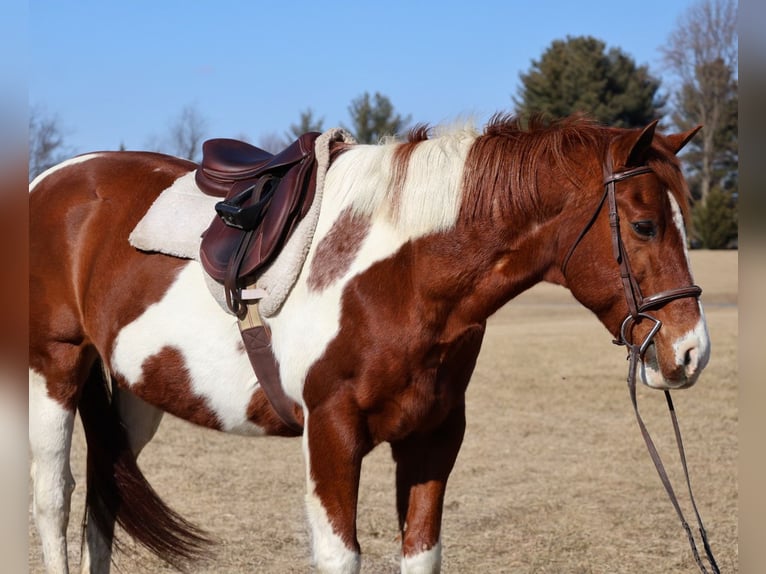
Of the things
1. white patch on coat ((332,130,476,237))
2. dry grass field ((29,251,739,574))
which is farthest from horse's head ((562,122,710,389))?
dry grass field ((29,251,739,574))

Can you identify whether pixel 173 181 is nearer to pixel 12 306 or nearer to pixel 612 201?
pixel 612 201

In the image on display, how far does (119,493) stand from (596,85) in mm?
31182

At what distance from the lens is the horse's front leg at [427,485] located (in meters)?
2.87

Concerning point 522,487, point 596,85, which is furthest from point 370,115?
point 522,487

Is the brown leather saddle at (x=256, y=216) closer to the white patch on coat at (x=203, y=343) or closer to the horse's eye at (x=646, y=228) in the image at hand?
the white patch on coat at (x=203, y=343)

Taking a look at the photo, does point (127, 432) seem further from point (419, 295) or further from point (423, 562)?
point (419, 295)

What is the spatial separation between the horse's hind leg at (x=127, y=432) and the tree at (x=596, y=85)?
29875 millimetres

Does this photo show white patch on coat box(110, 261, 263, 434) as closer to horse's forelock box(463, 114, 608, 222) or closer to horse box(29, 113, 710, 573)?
horse box(29, 113, 710, 573)

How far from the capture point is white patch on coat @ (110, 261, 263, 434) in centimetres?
300

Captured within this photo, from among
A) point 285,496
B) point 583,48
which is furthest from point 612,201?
point 583,48

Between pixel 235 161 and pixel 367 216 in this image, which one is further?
pixel 235 161

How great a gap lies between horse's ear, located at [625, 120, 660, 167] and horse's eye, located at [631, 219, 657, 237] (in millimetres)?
179

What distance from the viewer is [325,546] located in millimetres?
2652

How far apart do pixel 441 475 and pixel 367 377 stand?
0.52m
